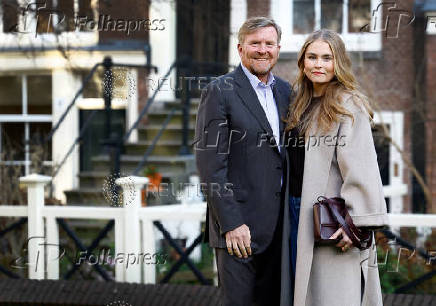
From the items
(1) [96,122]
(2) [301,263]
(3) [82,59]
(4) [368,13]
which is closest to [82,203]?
(1) [96,122]

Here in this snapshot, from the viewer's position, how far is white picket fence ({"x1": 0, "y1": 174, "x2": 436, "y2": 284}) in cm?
580

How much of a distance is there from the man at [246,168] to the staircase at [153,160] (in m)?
4.29

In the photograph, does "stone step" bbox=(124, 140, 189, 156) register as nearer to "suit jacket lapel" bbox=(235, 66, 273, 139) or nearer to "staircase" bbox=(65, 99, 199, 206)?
"staircase" bbox=(65, 99, 199, 206)

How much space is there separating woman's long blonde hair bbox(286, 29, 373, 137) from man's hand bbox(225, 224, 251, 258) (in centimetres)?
57

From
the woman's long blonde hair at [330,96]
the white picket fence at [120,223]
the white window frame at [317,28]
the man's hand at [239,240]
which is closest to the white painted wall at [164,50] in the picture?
the white window frame at [317,28]

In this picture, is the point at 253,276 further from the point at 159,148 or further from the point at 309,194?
the point at 159,148

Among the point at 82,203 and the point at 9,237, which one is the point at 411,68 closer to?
the point at 82,203

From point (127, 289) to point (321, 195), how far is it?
2.60 metres

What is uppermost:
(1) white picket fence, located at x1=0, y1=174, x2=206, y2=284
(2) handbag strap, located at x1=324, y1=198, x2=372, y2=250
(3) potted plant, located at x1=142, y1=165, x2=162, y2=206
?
(2) handbag strap, located at x1=324, y1=198, x2=372, y2=250

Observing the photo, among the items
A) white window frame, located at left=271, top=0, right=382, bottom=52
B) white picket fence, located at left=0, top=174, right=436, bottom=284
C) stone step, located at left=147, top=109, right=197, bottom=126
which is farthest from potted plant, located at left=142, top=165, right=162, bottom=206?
white window frame, located at left=271, top=0, right=382, bottom=52

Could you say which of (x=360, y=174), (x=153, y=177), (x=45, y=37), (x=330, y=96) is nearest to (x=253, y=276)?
(x=360, y=174)

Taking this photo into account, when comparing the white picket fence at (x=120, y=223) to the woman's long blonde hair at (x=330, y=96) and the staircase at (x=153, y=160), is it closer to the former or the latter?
the staircase at (x=153, y=160)

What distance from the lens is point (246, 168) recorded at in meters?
3.70

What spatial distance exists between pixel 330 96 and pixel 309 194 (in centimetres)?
50
